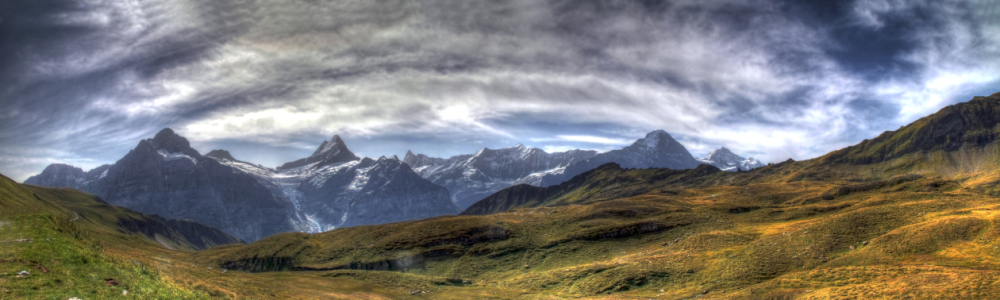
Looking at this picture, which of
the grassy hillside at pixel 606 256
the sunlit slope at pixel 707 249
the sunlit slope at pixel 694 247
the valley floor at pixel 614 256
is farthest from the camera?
the sunlit slope at pixel 694 247

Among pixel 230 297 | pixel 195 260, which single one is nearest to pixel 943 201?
pixel 230 297

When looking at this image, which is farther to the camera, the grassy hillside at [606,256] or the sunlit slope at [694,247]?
the sunlit slope at [694,247]

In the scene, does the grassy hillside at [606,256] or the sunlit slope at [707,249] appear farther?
the sunlit slope at [707,249]

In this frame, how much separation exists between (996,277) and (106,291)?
267 feet

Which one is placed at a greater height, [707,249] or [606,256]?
[707,249]

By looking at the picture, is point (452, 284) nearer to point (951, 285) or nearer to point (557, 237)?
point (557, 237)

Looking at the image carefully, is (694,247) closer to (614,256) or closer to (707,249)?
(707,249)

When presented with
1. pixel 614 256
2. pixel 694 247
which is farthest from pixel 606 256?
pixel 694 247

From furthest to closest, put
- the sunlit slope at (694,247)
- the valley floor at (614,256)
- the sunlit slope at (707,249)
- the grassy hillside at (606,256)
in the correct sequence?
the sunlit slope at (694,247), the sunlit slope at (707,249), the grassy hillside at (606,256), the valley floor at (614,256)

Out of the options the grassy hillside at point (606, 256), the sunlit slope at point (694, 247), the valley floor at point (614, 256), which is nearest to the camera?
the valley floor at point (614, 256)

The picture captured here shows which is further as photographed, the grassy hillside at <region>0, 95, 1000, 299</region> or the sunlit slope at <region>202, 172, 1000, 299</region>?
the sunlit slope at <region>202, 172, 1000, 299</region>

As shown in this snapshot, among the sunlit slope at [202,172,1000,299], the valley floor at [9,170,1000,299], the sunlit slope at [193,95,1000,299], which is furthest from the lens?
the sunlit slope at [202,172,1000,299]

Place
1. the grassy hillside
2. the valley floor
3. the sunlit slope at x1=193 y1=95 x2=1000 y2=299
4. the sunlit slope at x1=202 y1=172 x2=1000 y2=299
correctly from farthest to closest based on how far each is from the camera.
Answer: the sunlit slope at x1=202 y1=172 x2=1000 y2=299 → the sunlit slope at x1=193 y1=95 x2=1000 y2=299 → the grassy hillside → the valley floor

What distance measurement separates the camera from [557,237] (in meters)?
127
